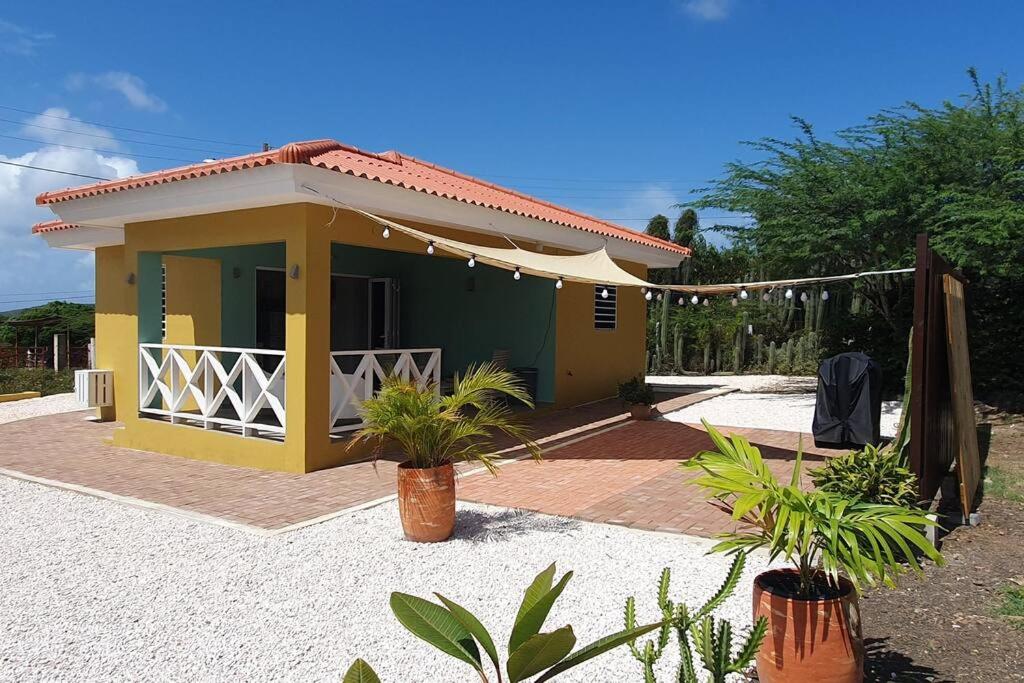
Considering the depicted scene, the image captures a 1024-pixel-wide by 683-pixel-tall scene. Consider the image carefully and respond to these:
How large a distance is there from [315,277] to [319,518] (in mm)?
2849

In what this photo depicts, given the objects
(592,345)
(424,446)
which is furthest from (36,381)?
(424,446)

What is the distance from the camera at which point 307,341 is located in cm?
766

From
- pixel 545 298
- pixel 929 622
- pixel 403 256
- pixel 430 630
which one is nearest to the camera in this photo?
pixel 430 630

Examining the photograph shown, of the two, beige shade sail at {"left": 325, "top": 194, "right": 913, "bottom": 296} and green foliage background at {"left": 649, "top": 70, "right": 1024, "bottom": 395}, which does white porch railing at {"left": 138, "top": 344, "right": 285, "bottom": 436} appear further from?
green foliage background at {"left": 649, "top": 70, "right": 1024, "bottom": 395}

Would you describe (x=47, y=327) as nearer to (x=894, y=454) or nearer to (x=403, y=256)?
(x=403, y=256)

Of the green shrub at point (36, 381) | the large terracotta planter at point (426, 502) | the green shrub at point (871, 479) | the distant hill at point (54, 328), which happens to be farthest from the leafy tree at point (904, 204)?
the distant hill at point (54, 328)

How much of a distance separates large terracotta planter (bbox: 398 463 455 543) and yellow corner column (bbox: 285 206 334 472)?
271 centimetres

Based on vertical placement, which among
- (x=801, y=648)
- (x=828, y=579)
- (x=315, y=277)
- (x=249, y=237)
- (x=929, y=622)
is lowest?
(x=929, y=622)

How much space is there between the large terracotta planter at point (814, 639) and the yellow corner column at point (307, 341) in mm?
5865

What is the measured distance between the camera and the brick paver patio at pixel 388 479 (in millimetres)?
6215

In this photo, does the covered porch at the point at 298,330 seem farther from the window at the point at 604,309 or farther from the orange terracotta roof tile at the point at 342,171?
the window at the point at 604,309

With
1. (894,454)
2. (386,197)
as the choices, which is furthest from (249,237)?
(894,454)

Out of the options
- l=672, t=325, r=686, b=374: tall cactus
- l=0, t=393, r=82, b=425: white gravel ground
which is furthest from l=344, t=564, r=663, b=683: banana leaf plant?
l=672, t=325, r=686, b=374: tall cactus

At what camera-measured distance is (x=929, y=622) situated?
13.0 ft
